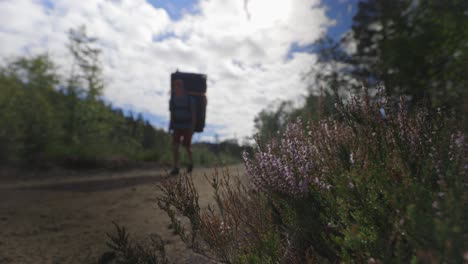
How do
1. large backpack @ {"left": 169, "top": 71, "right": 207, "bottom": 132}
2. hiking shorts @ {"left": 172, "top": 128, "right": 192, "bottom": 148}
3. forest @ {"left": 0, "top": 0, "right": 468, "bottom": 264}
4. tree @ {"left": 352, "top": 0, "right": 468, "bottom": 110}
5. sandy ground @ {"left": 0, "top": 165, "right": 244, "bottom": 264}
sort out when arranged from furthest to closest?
large backpack @ {"left": 169, "top": 71, "right": 207, "bottom": 132} < tree @ {"left": 352, "top": 0, "right": 468, "bottom": 110} < hiking shorts @ {"left": 172, "top": 128, "right": 192, "bottom": 148} < sandy ground @ {"left": 0, "top": 165, "right": 244, "bottom": 264} < forest @ {"left": 0, "top": 0, "right": 468, "bottom": 264}

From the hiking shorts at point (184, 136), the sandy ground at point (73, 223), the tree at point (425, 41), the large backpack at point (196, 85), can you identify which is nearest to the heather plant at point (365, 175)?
the sandy ground at point (73, 223)

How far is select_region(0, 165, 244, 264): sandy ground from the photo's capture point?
264 centimetres

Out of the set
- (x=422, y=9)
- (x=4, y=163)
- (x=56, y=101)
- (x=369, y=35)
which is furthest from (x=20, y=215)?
(x=369, y=35)

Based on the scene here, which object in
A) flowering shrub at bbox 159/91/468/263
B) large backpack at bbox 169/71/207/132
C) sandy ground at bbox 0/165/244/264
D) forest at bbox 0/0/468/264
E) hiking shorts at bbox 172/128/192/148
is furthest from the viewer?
large backpack at bbox 169/71/207/132

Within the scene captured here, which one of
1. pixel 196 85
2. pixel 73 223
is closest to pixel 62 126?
pixel 196 85

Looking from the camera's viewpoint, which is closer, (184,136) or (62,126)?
(184,136)

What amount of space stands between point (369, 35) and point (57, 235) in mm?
21243

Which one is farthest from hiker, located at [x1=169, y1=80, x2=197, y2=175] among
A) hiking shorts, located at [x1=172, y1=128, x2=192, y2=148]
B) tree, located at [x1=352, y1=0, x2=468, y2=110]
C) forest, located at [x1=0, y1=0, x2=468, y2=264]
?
tree, located at [x1=352, y1=0, x2=468, y2=110]

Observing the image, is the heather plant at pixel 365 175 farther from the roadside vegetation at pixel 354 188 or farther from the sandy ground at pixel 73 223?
the sandy ground at pixel 73 223

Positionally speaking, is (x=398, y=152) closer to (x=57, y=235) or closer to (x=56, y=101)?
(x=57, y=235)

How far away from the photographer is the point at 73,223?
3648 millimetres

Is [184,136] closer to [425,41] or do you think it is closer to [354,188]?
[354,188]

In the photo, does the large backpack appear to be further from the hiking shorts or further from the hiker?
the hiking shorts

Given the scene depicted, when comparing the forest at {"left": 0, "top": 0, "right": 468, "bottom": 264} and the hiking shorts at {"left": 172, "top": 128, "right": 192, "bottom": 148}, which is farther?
the hiking shorts at {"left": 172, "top": 128, "right": 192, "bottom": 148}
